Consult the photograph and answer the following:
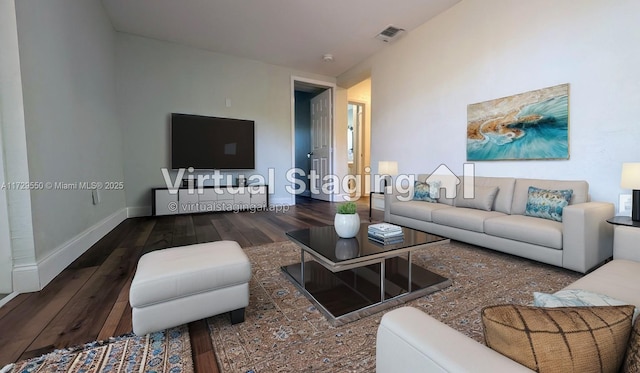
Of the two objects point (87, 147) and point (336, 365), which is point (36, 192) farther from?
point (336, 365)

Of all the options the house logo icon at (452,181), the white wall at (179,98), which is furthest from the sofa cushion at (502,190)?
the white wall at (179,98)

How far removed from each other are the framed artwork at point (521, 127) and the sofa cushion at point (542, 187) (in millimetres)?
333

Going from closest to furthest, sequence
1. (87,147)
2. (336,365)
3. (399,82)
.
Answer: (336,365), (87,147), (399,82)

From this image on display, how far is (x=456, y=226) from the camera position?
2.88 meters

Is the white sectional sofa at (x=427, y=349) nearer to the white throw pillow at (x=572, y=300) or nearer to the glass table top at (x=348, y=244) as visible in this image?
the white throw pillow at (x=572, y=300)

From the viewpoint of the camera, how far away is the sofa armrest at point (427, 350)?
529 millimetres

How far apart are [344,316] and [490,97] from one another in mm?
3262

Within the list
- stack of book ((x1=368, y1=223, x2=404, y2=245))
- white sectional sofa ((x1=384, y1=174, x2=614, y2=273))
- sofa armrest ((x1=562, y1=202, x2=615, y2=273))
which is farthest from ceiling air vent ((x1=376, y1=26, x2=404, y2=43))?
stack of book ((x1=368, y1=223, x2=404, y2=245))

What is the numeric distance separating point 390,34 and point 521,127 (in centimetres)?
251

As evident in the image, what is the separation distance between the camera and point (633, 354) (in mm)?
521

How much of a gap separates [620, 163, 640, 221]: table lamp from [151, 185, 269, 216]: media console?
457 centimetres

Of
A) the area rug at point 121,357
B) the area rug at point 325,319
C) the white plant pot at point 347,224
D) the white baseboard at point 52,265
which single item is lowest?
the area rug at point 325,319

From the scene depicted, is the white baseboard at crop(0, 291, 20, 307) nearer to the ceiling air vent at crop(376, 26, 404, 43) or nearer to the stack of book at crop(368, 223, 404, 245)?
the stack of book at crop(368, 223, 404, 245)

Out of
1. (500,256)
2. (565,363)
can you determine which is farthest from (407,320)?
(500,256)
